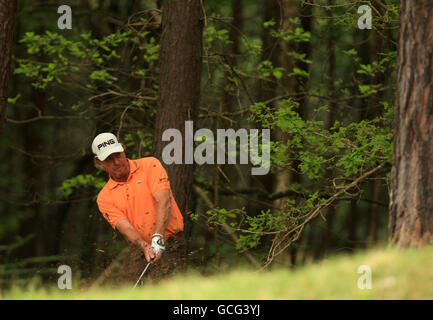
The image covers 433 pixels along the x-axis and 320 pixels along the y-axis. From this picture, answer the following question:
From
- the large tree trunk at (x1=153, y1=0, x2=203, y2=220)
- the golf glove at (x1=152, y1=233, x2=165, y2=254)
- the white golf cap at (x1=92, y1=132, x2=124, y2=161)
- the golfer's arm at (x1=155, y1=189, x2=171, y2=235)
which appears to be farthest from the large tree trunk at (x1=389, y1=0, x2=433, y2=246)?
the large tree trunk at (x1=153, y1=0, x2=203, y2=220)

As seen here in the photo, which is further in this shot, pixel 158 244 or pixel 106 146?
pixel 106 146

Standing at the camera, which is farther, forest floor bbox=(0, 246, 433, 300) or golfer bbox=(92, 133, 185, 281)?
golfer bbox=(92, 133, 185, 281)

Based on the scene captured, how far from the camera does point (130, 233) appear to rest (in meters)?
7.80

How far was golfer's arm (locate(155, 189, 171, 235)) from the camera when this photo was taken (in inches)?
301

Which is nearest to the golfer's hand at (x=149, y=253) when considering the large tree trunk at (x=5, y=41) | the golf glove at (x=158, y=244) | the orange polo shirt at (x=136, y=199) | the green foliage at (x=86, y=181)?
the golf glove at (x=158, y=244)

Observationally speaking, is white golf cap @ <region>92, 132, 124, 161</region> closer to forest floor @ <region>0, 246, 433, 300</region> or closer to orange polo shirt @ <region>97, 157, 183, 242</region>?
orange polo shirt @ <region>97, 157, 183, 242</region>

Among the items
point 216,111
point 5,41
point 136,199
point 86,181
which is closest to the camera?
point 136,199

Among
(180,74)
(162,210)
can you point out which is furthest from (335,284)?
(180,74)

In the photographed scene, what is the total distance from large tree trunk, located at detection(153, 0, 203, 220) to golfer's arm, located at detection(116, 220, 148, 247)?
2.28 m

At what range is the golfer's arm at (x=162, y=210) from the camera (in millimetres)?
7656

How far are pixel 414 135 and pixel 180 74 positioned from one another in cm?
465

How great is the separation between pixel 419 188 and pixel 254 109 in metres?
4.48

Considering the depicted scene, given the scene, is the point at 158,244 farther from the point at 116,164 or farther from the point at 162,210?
the point at 116,164

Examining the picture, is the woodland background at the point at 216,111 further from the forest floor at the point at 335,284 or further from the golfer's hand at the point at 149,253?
the golfer's hand at the point at 149,253
